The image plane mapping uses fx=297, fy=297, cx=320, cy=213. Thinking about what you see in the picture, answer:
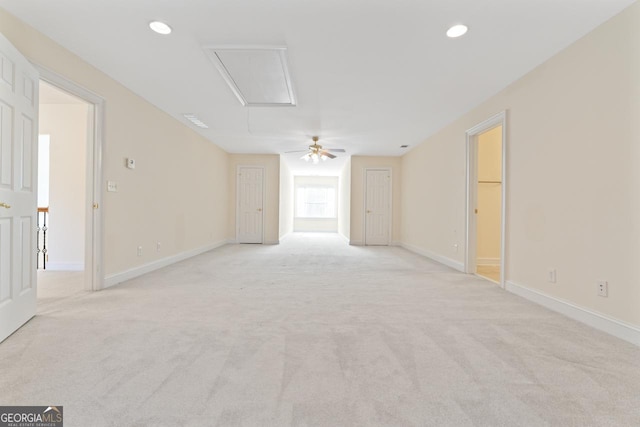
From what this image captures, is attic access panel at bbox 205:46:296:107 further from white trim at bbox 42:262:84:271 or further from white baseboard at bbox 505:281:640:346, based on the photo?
white trim at bbox 42:262:84:271

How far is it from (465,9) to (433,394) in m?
2.61

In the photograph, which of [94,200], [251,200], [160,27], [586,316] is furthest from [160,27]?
[251,200]

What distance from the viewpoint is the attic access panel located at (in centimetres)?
285

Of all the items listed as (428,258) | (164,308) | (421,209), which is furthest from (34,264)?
(421,209)

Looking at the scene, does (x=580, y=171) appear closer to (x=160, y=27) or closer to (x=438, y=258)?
(x=438, y=258)

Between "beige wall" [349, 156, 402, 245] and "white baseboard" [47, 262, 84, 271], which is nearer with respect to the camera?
"white baseboard" [47, 262, 84, 271]

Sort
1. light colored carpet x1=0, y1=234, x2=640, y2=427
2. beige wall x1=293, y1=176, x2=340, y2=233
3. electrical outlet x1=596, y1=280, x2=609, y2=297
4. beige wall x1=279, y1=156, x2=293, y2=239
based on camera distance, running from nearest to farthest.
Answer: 1. light colored carpet x1=0, y1=234, x2=640, y2=427
2. electrical outlet x1=596, y1=280, x2=609, y2=297
3. beige wall x1=279, y1=156, x2=293, y2=239
4. beige wall x1=293, y1=176, x2=340, y2=233

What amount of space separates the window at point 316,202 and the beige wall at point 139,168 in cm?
757

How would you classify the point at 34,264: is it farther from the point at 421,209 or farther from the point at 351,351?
the point at 421,209

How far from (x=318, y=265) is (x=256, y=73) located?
3069mm

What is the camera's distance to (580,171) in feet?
8.43

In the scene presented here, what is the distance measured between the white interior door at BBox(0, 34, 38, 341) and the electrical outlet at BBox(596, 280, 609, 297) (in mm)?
4397

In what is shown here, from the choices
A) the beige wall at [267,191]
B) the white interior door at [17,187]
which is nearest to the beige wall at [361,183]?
the beige wall at [267,191]

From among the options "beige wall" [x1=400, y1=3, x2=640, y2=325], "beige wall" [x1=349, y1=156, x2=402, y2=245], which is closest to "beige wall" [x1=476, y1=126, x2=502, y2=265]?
"beige wall" [x1=400, y1=3, x2=640, y2=325]
